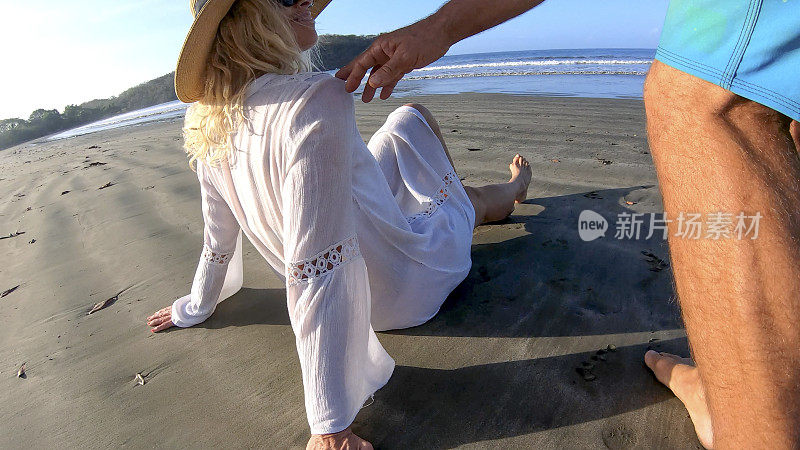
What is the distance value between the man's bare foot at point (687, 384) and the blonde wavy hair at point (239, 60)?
1.43 metres

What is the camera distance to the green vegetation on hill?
55.7 feet

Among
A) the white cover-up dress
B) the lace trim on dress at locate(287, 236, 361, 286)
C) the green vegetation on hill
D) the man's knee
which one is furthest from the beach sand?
the green vegetation on hill

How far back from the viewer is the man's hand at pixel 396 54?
4.14 ft

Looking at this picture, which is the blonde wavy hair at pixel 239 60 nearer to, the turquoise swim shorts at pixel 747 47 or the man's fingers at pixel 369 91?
the man's fingers at pixel 369 91

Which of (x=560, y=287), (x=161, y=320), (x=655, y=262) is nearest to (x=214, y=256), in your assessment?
(x=161, y=320)

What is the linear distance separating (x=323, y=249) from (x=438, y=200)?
91 cm

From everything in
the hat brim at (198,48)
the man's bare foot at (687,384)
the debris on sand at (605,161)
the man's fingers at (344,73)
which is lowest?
the debris on sand at (605,161)

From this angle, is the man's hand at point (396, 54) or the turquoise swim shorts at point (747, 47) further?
the man's hand at point (396, 54)

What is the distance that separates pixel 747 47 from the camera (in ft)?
3.16

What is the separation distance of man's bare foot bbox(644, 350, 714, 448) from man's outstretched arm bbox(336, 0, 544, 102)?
111 centimetres

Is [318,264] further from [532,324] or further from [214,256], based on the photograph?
[532,324]

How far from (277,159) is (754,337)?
1156 mm

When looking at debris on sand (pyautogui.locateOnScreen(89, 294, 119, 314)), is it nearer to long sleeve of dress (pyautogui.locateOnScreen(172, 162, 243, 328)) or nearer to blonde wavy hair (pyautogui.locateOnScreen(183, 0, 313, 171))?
long sleeve of dress (pyautogui.locateOnScreen(172, 162, 243, 328))

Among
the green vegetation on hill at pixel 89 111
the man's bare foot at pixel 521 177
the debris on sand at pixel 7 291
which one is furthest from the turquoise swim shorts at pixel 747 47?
the green vegetation on hill at pixel 89 111
